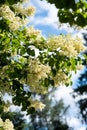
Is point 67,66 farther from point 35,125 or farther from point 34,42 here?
point 35,125

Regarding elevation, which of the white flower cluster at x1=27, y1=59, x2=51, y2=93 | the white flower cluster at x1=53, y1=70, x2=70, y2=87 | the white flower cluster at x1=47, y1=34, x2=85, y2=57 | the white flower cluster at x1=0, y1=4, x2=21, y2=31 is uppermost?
the white flower cluster at x1=0, y1=4, x2=21, y2=31

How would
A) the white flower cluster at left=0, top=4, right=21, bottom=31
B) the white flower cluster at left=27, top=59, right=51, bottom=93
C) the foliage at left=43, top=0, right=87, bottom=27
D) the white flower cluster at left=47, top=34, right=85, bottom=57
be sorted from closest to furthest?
the foliage at left=43, top=0, right=87, bottom=27
the white flower cluster at left=27, top=59, right=51, bottom=93
the white flower cluster at left=47, top=34, right=85, bottom=57
the white flower cluster at left=0, top=4, right=21, bottom=31

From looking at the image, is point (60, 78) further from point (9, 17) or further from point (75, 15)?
point (75, 15)

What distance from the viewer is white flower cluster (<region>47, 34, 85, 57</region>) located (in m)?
7.01

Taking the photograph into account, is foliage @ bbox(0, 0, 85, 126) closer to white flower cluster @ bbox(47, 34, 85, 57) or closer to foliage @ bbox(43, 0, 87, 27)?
white flower cluster @ bbox(47, 34, 85, 57)

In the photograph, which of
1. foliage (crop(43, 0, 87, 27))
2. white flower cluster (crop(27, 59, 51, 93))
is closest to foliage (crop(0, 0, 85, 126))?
white flower cluster (crop(27, 59, 51, 93))

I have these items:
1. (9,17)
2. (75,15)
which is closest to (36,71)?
(9,17)

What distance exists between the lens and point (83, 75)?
37312mm

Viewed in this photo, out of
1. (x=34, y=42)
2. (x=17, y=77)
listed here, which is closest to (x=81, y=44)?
(x=34, y=42)

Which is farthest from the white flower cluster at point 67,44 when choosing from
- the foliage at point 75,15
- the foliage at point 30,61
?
the foliage at point 75,15

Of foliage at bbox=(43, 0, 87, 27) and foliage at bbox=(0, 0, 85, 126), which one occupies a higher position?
foliage at bbox=(0, 0, 85, 126)

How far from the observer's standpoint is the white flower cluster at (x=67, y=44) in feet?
23.0

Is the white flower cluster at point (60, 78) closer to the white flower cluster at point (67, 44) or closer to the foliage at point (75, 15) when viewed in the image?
the white flower cluster at point (67, 44)

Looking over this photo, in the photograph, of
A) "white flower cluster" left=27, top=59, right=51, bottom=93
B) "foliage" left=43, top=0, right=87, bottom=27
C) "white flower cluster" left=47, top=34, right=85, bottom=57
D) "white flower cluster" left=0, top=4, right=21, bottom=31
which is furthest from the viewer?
"white flower cluster" left=0, top=4, right=21, bottom=31
